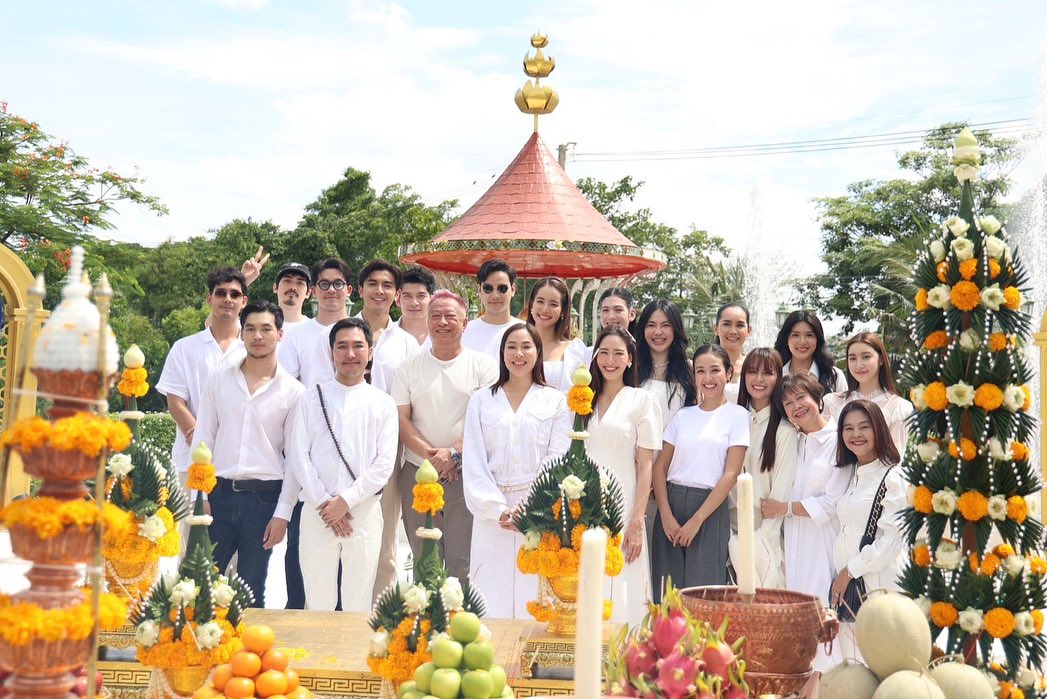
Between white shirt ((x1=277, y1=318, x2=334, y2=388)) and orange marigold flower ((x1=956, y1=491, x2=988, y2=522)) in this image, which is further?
white shirt ((x1=277, y1=318, x2=334, y2=388))

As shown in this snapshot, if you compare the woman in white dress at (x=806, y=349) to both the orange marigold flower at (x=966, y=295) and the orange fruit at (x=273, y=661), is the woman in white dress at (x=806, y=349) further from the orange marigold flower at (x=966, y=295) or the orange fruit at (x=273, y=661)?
the orange fruit at (x=273, y=661)

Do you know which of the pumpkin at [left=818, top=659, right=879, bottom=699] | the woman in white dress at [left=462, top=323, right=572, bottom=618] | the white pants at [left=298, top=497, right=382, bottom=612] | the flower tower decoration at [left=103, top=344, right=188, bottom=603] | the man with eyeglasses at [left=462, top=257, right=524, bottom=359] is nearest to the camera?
the pumpkin at [left=818, top=659, right=879, bottom=699]

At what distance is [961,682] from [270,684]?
1.93m

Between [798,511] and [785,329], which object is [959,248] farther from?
[785,329]

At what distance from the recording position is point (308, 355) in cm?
692

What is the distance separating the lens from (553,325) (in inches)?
247

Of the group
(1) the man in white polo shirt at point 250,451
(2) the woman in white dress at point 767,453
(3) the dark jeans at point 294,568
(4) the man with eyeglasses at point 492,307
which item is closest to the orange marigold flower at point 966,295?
(2) the woman in white dress at point 767,453

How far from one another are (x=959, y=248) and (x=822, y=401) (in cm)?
277

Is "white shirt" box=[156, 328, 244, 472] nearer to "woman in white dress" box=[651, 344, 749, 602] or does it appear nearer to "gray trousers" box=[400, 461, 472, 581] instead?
"gray trousers" box=[400, 461, 472, 581]

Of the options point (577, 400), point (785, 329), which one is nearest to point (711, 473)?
point (785, 329)

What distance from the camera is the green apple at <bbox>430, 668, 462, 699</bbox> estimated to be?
263 centimetres

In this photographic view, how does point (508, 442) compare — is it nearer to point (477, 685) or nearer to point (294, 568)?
point (294, 568)

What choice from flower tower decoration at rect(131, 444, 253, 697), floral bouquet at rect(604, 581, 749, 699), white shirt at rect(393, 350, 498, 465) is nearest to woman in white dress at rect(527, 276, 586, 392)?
white shirt at rect(393, 350, 498, 465)

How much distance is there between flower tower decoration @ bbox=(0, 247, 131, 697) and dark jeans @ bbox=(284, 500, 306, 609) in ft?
14.9
